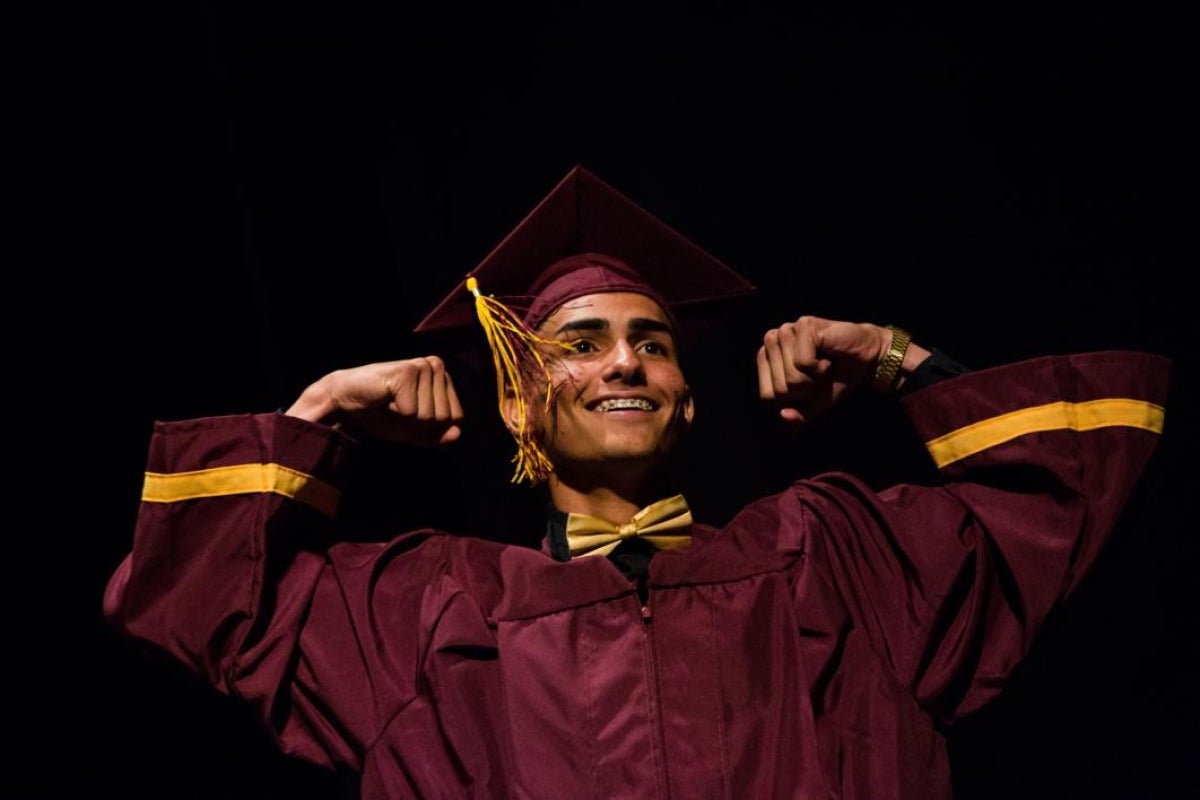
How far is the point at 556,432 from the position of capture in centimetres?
175

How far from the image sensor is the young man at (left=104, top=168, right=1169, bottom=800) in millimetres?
1506

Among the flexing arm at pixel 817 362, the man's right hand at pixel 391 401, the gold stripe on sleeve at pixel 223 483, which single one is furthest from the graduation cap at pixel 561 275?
the gold stripe on sleeve at pixel 223 483

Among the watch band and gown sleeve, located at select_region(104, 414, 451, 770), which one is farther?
the watch band

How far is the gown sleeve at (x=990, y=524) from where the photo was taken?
156 cm

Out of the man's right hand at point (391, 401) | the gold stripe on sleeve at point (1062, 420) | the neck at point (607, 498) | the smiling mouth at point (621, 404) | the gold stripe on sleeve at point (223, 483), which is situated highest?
the man's right hand at point (391, 401)

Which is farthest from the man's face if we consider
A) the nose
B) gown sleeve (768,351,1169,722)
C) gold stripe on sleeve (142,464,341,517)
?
gold stripe on sleeve (142,464,341,517)

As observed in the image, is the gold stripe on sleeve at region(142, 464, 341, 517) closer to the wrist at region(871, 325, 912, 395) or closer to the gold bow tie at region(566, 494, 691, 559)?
the gold bow tie at region(566, 494, 691, 559)

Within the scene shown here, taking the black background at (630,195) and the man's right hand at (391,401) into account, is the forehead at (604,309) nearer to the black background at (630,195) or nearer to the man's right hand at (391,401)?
the man's right hand at (391,401)

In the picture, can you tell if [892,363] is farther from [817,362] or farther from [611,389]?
[611,389]

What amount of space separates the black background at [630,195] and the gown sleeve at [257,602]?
21.2 inches

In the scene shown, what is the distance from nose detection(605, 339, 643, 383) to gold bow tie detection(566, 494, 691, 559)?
0.19 m

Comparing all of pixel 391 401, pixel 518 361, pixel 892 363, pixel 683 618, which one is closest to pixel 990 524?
pixel 892 363

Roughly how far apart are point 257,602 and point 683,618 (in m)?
0.59

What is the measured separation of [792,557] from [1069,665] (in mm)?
909
